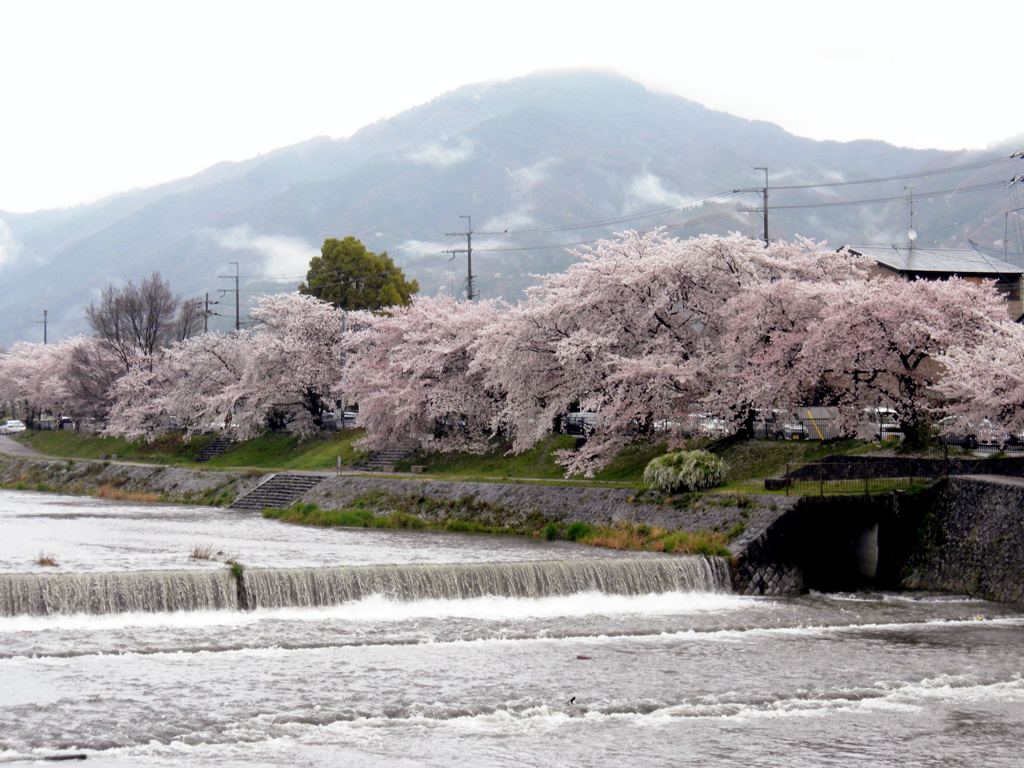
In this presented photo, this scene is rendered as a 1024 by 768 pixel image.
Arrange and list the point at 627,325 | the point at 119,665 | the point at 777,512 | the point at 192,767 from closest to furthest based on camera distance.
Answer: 1. the point at 192,767
2. the point at 119,665
3. the point at 777,512
4. the point at 627,325

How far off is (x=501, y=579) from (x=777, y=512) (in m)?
8.54

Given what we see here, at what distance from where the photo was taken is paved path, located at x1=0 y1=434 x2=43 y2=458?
80812 mm

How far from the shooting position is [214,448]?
224 ft

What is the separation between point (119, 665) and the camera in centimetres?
1908

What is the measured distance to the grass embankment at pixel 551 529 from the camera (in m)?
30.0

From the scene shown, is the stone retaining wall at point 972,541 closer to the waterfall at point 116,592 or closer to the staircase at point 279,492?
the waterfall at point 116,592

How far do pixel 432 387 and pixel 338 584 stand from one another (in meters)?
28.5

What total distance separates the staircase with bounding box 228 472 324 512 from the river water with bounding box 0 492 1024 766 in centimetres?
2113

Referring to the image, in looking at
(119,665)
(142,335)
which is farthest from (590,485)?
(142,335)

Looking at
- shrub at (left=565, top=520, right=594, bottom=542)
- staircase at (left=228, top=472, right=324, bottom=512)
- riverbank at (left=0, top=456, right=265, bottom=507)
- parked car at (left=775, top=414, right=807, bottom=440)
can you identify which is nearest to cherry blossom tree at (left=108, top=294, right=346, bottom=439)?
riverbank at (left=0, top=456, right=265, bottom=507)

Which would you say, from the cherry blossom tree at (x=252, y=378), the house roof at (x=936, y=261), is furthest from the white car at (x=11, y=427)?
the house roof at (x=936, y=261)

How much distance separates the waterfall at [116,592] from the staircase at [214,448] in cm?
4418

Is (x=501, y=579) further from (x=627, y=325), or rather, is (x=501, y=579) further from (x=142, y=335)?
(x=142, y=335)

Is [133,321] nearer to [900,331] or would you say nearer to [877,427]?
[877,427]
